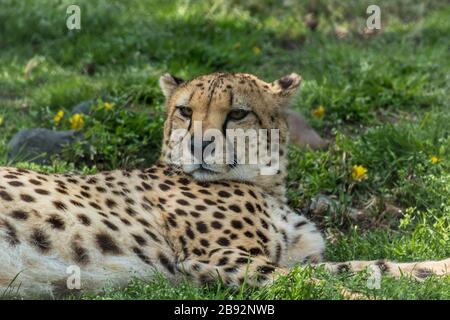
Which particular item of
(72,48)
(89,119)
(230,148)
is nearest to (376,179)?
(230,148)

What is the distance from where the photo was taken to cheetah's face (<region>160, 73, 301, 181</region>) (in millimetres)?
5230

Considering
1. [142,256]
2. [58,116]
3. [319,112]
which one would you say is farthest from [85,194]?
[319,112]

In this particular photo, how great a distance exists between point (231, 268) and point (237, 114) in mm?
1046

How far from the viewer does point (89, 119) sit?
7.02m

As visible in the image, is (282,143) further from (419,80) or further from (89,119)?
(419,80)

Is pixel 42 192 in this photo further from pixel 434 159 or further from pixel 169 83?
pixel 434 159

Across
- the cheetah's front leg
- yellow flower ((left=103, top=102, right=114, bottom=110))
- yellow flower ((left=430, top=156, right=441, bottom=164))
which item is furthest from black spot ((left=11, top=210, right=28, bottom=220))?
yellow flower ((left=430, top=156, right=441, bottom=164))

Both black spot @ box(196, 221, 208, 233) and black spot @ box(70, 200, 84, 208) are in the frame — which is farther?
black spot @ box(196, 221, 208, 233)

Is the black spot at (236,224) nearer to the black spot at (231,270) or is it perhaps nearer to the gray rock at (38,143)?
the black spot at (231,270)

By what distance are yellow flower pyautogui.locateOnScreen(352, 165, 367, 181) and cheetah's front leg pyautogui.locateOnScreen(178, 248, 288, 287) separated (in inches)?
69.9

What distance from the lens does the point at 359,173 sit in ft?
21.2

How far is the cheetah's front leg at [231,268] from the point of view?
15.2 ft

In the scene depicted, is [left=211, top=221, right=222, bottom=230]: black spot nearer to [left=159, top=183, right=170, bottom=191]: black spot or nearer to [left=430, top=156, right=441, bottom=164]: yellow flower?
[left=159, top=183, right=170, bottom=191]: black spot

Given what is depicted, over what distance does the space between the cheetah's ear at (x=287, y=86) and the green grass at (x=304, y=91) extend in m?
0.92
